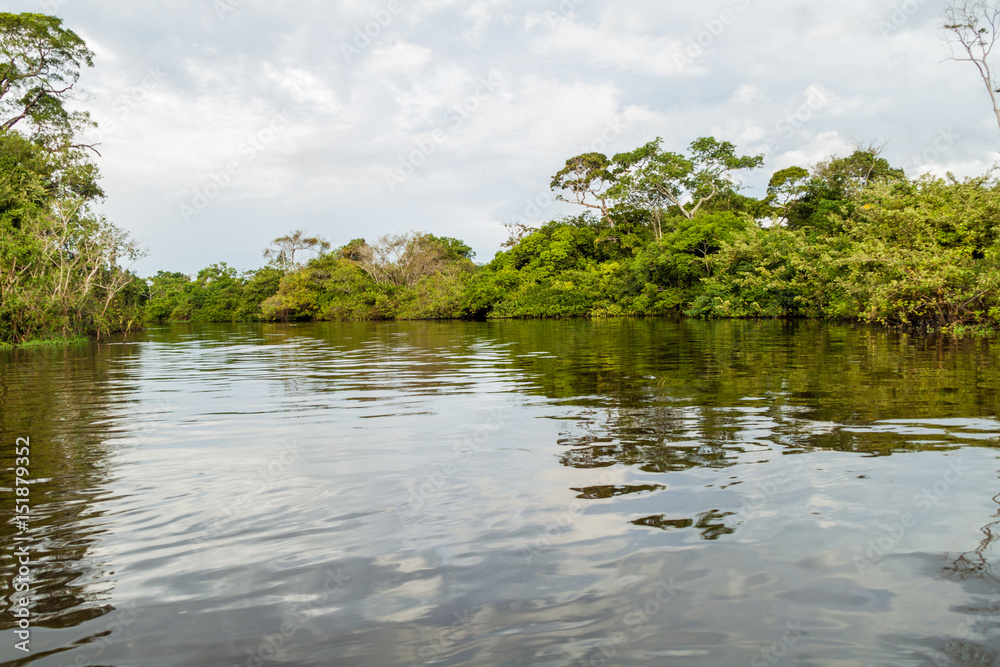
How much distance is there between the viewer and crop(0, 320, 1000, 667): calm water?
235 cm

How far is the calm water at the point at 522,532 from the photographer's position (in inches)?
92.6

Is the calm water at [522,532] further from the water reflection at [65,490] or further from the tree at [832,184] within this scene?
the tree at [832,184]

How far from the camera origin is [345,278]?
206 feet

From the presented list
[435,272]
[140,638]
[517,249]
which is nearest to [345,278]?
[435,272]

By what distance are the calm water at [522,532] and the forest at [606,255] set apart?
1504 cm

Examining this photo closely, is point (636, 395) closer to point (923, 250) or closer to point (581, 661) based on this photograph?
point (581, 661)

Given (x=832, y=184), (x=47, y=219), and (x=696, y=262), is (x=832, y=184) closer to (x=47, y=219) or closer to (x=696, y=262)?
(x=696, y=262)

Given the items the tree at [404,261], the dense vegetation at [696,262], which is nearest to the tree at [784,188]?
the dense vegetation at [696,262]

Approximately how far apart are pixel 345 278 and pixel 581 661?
62946 mm

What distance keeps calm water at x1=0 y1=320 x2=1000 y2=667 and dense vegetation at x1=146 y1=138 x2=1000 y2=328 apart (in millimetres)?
14393

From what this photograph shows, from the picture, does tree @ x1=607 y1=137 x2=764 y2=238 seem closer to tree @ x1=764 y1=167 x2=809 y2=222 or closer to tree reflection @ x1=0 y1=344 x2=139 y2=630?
tree @ x1=764 y1=167 x2=809 y2=222

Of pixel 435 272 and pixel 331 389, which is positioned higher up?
pixel 435 272

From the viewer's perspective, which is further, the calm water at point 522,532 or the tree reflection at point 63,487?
the tree reflection at point 63,487

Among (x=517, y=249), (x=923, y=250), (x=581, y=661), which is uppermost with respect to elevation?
(x=517, y=249)
